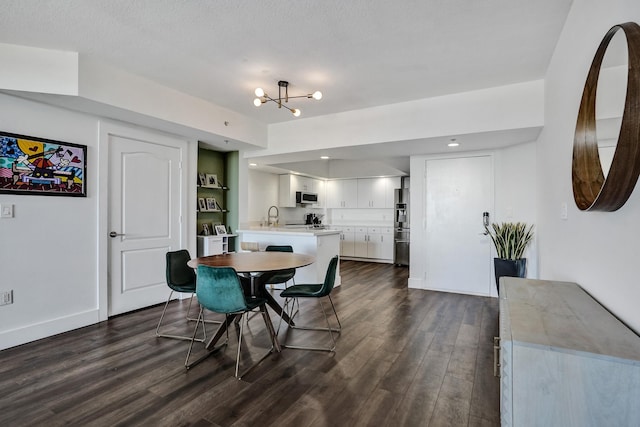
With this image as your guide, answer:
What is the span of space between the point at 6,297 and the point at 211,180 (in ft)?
9.87

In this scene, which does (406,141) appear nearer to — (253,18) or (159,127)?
(253,18)

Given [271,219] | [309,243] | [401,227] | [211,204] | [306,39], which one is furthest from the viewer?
[271,219]

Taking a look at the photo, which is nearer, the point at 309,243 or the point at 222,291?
the point at 222,291

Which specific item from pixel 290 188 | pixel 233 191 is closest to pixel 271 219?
pixel 290 188

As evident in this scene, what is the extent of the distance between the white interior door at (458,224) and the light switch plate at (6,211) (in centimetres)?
496

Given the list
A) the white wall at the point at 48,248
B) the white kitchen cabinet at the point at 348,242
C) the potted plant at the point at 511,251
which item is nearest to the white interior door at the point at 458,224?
the potted plant at the point at 511,251

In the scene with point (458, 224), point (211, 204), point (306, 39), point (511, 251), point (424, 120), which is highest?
point (306, 39)

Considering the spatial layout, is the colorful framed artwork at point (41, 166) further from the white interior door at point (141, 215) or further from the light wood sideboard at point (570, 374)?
the light wood sideboard at point (570, 374)

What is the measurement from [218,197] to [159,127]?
71.4 inches

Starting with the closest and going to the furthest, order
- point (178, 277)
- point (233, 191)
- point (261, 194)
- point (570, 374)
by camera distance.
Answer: point (570, 374), point (178, 277), point (233, 191), point (261, 194)

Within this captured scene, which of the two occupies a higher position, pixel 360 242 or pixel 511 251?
pixel 511 251

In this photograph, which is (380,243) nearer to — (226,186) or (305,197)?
(305,197)

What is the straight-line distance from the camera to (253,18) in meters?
2.39

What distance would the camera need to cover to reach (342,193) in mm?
8938
